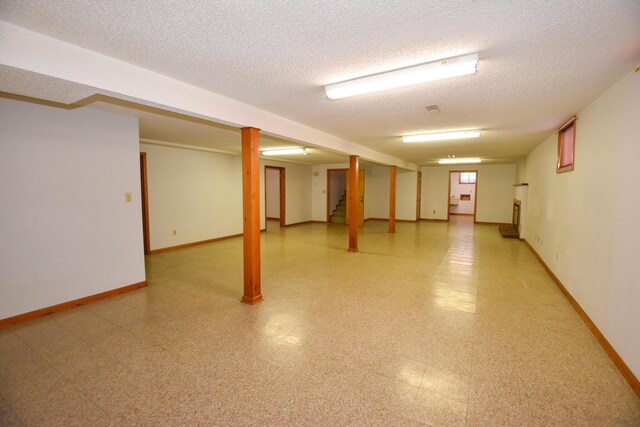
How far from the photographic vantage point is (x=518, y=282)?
13.6 ft

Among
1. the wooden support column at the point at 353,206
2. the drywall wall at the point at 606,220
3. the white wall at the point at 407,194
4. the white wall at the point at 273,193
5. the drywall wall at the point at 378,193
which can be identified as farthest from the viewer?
the drywall wall at the point at 378,193

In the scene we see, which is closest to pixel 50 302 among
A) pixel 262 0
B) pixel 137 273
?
pixel 137 273

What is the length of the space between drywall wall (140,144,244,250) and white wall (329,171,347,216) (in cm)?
435

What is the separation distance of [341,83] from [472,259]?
441cm

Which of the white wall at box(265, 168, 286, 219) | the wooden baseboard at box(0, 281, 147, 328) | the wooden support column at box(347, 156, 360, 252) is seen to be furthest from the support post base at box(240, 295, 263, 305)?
the white wall at box(265, 168, 286, 219)

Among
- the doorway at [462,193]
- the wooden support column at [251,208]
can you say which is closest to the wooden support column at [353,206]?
the wooden support column at [251,208]

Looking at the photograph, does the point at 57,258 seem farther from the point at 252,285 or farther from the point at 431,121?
the point at 431,121

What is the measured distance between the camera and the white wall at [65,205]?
2.90m

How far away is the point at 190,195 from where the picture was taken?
261 inches

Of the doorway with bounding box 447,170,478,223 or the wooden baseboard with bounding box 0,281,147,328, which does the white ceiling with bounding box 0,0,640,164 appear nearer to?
the wooden baseboard with bounding box 0,281,147,328

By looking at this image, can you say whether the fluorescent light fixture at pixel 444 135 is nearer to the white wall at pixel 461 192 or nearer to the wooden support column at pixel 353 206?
the wooden support column at pixel 353 206

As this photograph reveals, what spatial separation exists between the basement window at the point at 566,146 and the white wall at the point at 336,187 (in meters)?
7.34

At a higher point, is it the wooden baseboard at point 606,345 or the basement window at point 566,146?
the basement window at point 566,146

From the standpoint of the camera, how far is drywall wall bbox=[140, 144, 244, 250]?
5.94 meters
